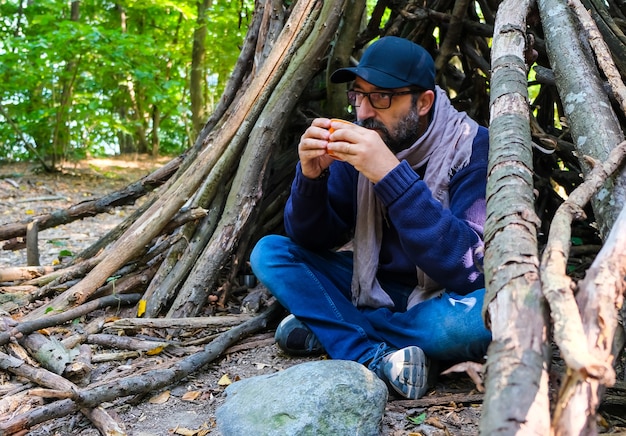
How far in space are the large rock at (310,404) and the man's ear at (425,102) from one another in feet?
3.67

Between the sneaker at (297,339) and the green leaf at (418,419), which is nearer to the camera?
the green leaf at (418,419)

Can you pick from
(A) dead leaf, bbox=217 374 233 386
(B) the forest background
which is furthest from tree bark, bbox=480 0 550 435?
(A) dead leaf, bbox=217 374 233 386

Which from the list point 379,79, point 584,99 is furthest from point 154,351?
point 584,99

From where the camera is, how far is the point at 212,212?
10.2 ft

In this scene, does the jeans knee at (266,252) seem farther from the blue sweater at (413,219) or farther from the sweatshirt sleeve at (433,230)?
the sweatshirt sleeve at (433,230)

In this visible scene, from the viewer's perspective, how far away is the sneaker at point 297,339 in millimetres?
2447

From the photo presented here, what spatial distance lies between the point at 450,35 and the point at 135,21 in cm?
957

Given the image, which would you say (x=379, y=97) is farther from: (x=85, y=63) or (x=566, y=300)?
(x=85, y=63)

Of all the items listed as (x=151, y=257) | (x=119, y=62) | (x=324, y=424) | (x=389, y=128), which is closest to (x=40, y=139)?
(x=119, y=62)

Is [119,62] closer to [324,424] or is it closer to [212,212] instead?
[212,212]

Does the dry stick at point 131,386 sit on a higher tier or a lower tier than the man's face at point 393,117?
lower

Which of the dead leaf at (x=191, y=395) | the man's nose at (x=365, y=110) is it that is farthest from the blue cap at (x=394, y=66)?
the dead leaf at (x=191, y=395)

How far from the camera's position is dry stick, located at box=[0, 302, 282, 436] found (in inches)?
72.9

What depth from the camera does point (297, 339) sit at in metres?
2.44
